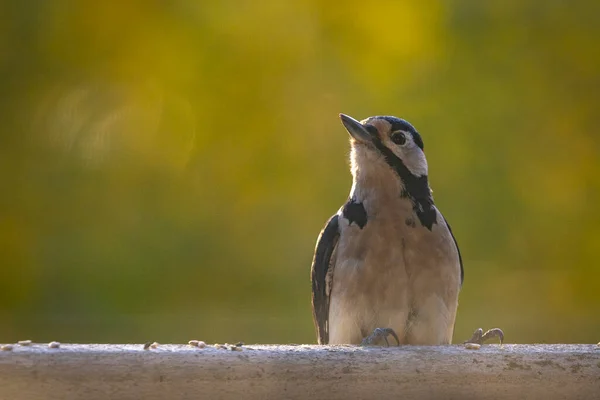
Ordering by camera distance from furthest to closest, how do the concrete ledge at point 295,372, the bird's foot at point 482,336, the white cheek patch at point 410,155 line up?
1. the white cheek patch at point 410,155
2. the bird's foot at point 482,336
3. the concrete ledge at point 295,372

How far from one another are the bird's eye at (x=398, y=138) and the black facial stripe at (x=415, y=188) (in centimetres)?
6

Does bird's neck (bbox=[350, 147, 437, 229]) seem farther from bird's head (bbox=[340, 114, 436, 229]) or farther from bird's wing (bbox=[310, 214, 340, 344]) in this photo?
bird's wing (bbox=[310, 214, 340, 344])

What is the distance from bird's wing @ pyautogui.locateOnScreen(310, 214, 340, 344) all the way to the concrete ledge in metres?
1.17

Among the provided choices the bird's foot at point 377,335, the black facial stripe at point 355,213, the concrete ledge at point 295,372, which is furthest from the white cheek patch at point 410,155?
the concrete ledge at point 295,372

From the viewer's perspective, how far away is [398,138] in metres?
3.85

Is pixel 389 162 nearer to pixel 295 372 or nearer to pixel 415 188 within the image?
pixel 415 188

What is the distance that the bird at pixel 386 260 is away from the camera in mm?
3438

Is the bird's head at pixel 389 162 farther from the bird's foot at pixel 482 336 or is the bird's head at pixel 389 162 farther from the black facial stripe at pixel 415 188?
the bird's foot at pixel 482 336

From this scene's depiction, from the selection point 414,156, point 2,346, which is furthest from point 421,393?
point 414,156

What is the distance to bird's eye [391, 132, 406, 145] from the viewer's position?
3844 millimetres

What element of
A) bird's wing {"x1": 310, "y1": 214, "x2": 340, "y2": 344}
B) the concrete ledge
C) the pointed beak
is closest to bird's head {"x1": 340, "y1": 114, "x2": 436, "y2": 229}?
the pointed beak

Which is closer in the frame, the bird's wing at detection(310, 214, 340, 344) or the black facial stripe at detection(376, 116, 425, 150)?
the bird's wing at detection(310, 214, 340, 344)

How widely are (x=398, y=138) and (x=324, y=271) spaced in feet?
1.94

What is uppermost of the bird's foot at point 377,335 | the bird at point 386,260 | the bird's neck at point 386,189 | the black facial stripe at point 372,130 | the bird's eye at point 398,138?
the black facial stripe at point 372,130
